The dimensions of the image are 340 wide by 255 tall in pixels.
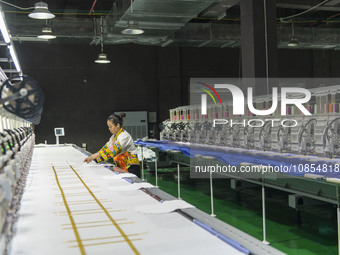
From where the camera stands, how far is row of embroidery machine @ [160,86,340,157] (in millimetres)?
4387

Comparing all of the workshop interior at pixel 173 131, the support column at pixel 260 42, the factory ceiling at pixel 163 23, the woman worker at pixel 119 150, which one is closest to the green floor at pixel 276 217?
the workshop interior at pixel 173 131

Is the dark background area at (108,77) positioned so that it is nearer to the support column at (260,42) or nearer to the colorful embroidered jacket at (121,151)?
the support column at (260,42)

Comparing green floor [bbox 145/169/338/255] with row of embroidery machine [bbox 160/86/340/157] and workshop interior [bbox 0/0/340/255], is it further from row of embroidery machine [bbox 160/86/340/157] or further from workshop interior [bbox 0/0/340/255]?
row of embroidery machine [bbox 160/86/340/157]

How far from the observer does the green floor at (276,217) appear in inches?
174

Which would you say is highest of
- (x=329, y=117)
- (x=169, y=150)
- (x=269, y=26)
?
(x=269, y=26)

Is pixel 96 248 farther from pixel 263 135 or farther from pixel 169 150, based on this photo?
pixel 169 150

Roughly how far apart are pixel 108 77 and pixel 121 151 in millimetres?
8727

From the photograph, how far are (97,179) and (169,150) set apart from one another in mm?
4346

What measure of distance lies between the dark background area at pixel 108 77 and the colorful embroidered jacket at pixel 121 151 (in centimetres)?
806

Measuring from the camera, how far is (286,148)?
205 inches

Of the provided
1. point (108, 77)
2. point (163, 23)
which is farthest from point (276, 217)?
point (108, 77)

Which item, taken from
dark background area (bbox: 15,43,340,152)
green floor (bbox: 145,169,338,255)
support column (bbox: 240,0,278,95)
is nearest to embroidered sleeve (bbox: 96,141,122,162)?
green floor (bbox: 145,169,338,255)

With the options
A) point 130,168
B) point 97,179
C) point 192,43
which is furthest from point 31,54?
point 97,179

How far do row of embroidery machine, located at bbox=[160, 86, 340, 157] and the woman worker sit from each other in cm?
201
